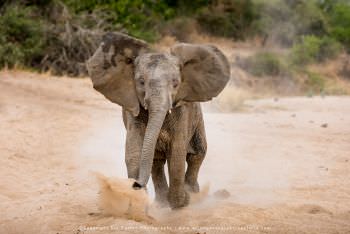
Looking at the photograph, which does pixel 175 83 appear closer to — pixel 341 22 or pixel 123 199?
pixel 123 199

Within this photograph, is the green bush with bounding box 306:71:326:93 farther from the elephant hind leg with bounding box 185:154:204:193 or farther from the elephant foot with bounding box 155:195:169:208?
the elephant foot with bounding box 155:195:169:208

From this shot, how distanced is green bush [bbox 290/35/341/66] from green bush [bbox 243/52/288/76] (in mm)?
1218

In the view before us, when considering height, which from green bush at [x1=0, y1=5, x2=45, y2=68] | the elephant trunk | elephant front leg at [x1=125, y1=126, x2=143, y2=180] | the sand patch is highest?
the elephant trunk

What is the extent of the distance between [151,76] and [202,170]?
439 cm

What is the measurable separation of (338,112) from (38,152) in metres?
8.95

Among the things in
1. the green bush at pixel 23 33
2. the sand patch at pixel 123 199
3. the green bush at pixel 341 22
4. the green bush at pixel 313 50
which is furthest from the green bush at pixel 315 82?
the sand patch at pixel 123 199

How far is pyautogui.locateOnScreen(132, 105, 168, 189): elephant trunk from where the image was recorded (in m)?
5.91

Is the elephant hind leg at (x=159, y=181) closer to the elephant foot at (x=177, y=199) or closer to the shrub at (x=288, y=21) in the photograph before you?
the elephant foot at (x=177, y=199)

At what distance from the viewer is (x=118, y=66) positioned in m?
6.46

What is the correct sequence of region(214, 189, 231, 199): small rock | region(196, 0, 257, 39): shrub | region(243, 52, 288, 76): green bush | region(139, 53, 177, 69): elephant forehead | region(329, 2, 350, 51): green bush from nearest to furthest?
region(139, 53, 177, 69): elephant forehead < region(214, 189, 231, 199): small rock < region(243, 52, 288, 76): green bush < region(329, 2, 350, 51): green bush < region(196, 0, 257, 39): shrub

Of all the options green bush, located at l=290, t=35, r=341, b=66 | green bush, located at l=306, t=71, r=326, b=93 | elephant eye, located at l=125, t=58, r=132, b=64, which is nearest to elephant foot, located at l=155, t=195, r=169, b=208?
elephant eye, located at l=125, t=58, r=132, b=64

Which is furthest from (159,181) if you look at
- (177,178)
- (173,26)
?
(173,26)

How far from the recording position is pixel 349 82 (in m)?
29.9

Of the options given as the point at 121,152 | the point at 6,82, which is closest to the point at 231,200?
the point at 121,152
